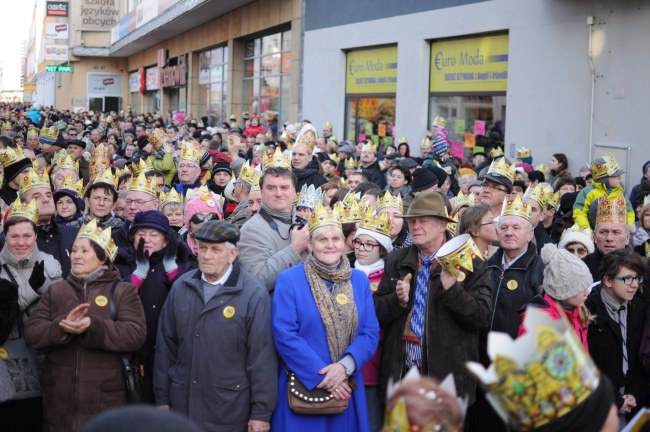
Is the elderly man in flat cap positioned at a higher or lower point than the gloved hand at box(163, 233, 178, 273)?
lower

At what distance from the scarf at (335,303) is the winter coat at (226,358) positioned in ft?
1.10

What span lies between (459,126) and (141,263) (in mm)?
13256

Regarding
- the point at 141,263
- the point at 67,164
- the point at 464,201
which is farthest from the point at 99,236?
the point at 67,164

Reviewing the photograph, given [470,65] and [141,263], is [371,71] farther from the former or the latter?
[141,263]

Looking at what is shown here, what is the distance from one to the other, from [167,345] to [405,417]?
306 centimetres

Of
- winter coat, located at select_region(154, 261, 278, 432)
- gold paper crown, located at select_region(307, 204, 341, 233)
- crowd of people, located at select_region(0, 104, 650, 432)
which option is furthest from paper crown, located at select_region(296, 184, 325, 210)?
winter coat, located at select_region(154, 261, 278, 432)

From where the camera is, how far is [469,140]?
706 inches

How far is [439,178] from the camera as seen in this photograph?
10.7 m

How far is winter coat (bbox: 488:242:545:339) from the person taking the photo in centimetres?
584

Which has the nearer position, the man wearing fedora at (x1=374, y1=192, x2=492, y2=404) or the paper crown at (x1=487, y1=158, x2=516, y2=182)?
the man wearing fedora at (x1=374, y1=192, x2=492, y2=404)

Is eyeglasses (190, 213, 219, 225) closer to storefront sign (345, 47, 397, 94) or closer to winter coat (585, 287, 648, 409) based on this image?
winter coat (585, 287, 648, 409)

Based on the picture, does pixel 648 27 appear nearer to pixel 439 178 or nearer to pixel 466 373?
pixel 439 178

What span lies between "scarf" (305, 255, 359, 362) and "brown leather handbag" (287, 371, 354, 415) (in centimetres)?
24

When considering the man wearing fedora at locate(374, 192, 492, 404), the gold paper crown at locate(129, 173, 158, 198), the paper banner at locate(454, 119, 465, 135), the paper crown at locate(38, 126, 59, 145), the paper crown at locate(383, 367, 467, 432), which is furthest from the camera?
the paper banner at locate(454, 119, 465, 135)
